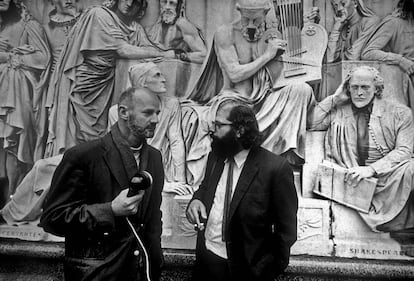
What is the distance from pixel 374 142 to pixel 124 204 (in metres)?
2.46

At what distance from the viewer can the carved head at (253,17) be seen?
447 centimetres

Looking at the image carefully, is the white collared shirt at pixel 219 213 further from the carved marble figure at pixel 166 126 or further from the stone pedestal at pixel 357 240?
the stone pedestal at pixel 357 240

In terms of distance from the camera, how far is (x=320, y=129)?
4.40m

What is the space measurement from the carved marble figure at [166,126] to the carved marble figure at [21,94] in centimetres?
94

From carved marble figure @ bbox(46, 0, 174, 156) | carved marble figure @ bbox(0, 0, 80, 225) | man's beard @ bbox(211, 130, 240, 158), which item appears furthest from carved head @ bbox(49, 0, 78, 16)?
man's beard @ bbox(211, 130, 240, 158)

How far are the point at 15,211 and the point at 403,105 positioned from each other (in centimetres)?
393

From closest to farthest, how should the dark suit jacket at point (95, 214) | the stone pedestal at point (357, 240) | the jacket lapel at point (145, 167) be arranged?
the dark suit jacket at point (95, 214) < the jacket lapel at point (145, 167) < the stone pedestal at point (357, 240)

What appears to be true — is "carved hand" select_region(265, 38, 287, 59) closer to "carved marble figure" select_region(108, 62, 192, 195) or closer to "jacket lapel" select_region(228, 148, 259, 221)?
"carved marble figure" select_region(108, 62, 192, 195)

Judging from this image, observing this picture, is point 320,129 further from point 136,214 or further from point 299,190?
point 136,214

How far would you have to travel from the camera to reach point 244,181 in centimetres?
345

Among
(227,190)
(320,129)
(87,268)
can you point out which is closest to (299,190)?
(320,129)

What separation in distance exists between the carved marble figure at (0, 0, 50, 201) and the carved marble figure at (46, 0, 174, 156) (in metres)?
0.24

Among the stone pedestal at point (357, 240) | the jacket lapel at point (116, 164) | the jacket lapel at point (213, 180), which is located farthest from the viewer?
the stone pedestal at point (357, 240)

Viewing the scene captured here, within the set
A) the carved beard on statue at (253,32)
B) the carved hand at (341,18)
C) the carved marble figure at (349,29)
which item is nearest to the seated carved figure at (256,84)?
the carved beard on statue at (253,32)
